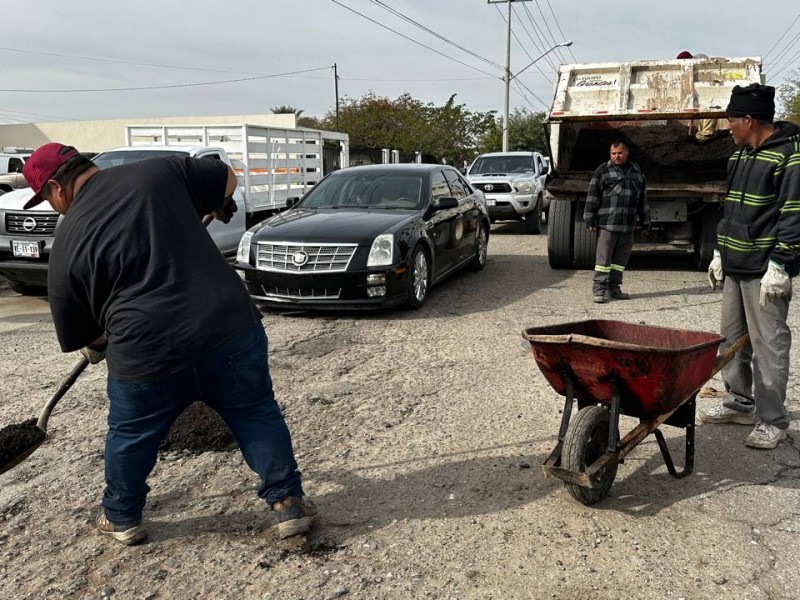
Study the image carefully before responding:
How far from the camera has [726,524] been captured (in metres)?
3.54

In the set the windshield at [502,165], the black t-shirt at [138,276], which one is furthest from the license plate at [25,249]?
the windshield at [502,165]

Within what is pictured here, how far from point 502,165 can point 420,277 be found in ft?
31.5

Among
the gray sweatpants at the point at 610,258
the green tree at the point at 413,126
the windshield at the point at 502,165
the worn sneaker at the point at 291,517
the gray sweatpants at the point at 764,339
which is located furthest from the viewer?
the green tree at the point at 413,126

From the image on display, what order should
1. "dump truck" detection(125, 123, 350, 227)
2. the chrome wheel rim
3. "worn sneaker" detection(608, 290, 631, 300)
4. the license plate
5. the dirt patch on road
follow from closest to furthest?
the dirt patch on road < the chrome wheel rim < the license plate < "worn sneaker" detection(608, 290, 631, 300) < "dump truck" detection(125, 123, 350, 227)

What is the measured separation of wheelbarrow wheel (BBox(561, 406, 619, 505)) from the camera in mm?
3535

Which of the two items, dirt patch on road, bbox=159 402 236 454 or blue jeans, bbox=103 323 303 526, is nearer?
blue jeans, bbox=103 323 303 526

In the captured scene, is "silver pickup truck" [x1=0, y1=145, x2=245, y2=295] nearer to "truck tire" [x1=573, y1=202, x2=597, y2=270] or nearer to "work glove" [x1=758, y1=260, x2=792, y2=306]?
"truck tire" [x1=573, y1=202, x2=597, y2=270]

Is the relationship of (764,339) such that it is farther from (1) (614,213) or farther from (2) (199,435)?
(1) (614,213)

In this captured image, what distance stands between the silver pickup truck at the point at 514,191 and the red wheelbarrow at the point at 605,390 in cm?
1163

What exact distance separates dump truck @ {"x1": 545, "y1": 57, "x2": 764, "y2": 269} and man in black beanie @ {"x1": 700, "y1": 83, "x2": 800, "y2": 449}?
5302mm

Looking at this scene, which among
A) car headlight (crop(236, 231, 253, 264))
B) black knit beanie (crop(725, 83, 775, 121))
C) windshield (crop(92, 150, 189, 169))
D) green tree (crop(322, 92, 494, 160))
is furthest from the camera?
green tree (crop(322, 92, 494, 160))

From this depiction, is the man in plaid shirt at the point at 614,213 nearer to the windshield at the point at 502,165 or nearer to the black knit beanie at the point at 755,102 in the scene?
the black knit beanie at the point at 755,102

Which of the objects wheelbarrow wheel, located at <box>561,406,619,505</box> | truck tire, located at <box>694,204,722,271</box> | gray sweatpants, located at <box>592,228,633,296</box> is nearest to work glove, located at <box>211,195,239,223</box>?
wheelbarrow wheel, located at <box>561,406,619,505</box>

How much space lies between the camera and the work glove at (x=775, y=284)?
4113mm
